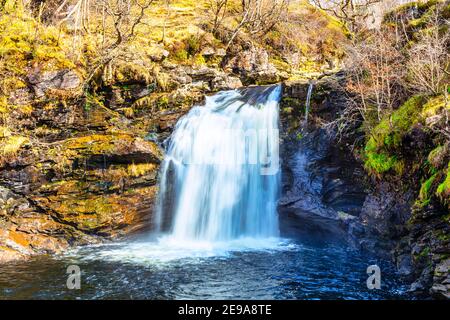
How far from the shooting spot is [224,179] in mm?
15578

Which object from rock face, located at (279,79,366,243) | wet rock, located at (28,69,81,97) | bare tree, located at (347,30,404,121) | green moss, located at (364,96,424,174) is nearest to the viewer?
green moss, located at (364,96,424,174)

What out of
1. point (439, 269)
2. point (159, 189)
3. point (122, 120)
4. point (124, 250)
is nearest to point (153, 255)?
point (124, 250)

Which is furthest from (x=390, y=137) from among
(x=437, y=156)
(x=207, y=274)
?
(x=207, y=274)

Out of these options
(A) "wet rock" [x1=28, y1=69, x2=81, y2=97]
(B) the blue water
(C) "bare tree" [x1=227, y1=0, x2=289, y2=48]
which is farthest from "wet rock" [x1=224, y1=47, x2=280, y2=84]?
(B) the blue water

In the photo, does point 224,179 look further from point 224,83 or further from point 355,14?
point 355,14

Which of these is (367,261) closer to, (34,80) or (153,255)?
(153,255)

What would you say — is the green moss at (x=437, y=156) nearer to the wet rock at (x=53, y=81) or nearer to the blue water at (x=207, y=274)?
the blue water at (x=207, y=274)

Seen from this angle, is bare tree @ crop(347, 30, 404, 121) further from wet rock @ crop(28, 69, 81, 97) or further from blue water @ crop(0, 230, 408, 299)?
wet rock @ crop(28, 69, 81, 97)

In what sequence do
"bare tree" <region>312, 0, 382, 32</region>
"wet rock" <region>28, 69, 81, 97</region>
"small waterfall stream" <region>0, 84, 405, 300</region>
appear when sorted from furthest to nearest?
"bare tree" <region>312, 0, 382, 32</region> < "wet rock" <region>28, 69, 81, 97</region> < "small waterfall stream" <region>0, 84, 405, 300</region>

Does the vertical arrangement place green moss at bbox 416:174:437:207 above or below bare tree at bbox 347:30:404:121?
below

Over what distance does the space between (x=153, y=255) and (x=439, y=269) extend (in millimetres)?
8409

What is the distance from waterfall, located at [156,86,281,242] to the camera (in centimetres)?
1520

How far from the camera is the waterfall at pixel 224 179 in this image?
15195 mm

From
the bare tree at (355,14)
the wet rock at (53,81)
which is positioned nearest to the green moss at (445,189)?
the wet rock at (53,81)
